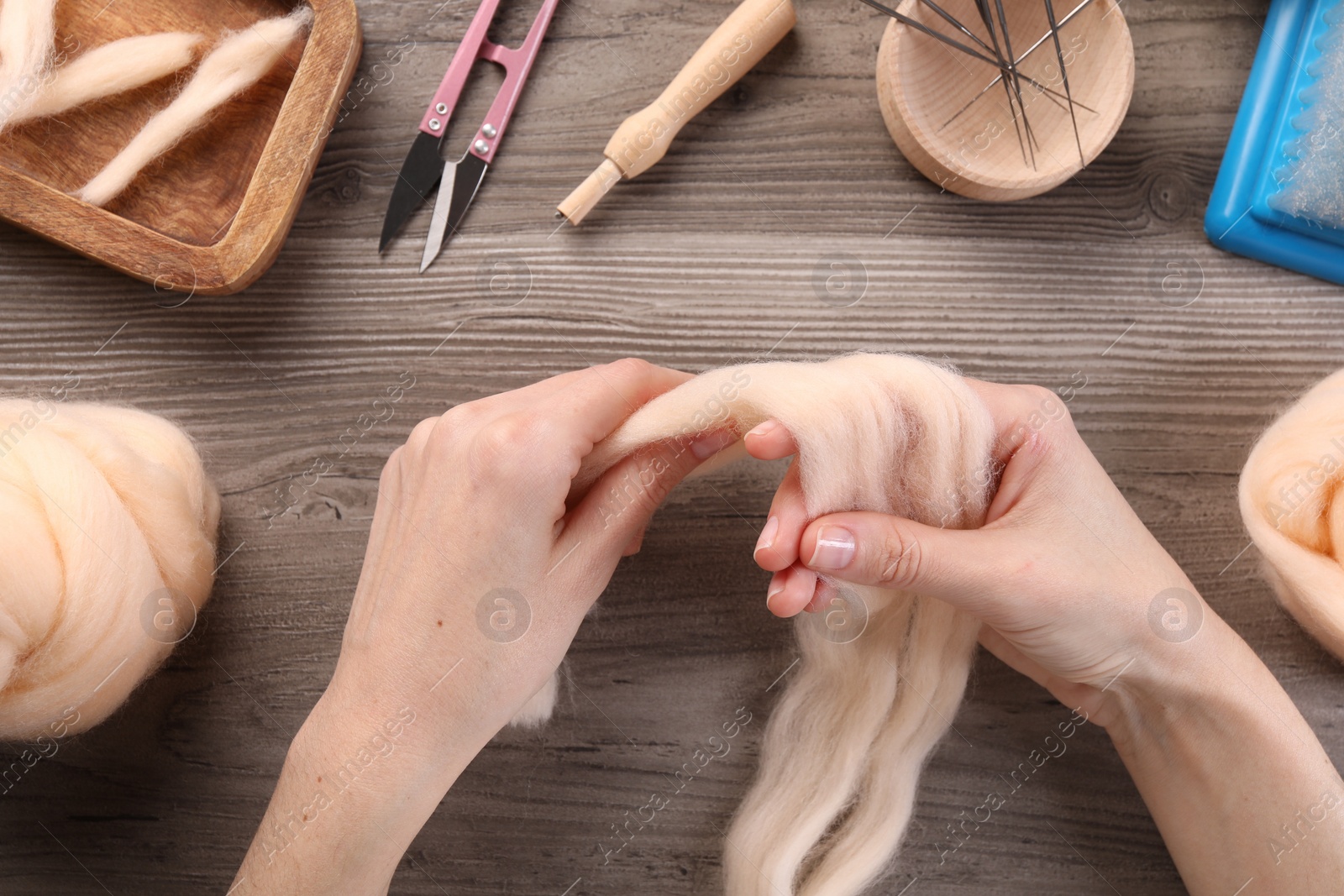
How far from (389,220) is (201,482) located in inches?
18.6

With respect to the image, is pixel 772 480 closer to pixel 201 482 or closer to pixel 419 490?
pixel 419 490

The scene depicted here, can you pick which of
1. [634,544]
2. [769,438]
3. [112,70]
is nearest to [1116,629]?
[769,438]

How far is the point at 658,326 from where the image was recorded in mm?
1208

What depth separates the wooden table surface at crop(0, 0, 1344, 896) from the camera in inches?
46.2

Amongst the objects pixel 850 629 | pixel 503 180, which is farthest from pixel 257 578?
pixel 850 629

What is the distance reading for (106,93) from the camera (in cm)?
117

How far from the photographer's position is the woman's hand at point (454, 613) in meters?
0.92

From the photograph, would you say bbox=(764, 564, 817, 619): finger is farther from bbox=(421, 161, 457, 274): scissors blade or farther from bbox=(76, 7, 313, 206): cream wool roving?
bbox=(76, 7, 313, 206): cream wool roving

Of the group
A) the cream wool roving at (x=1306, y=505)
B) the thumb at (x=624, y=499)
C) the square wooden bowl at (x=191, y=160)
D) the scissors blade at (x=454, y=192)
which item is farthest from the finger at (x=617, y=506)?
the cream wool roving at (x=1306, y=505)

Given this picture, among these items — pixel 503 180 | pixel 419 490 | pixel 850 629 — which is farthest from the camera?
pixel 503 180

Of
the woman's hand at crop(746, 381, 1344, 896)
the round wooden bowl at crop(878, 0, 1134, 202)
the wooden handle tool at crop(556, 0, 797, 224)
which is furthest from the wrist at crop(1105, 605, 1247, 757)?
the wooden handle tool at crop(556, 0, 797, 224)

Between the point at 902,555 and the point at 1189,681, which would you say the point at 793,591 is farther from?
the point at 1189,681

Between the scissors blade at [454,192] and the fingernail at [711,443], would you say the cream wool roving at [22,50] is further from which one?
the fingernail at [711,443]

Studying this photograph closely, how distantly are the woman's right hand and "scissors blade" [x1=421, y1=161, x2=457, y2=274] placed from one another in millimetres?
632
